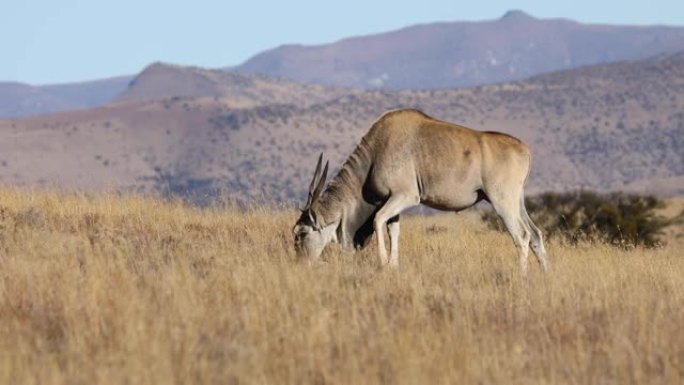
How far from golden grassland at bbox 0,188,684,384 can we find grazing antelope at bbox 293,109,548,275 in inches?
14.7

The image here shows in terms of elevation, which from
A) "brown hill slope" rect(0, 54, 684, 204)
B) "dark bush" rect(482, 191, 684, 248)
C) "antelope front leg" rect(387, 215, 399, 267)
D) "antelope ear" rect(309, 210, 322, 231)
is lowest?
"brown hill slope" rect(0, 54, 684, 204)

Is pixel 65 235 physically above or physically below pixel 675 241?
above

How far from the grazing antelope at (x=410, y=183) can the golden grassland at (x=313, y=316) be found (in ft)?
1.22

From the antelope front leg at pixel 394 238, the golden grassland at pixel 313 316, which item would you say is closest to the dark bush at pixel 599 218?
the antelope front leg at pixel 394 238

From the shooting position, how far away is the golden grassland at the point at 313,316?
824 centimetres

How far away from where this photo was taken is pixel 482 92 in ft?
513

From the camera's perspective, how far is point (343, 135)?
137 metres

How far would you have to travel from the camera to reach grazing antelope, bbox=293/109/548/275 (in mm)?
14594

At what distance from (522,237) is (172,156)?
13938 cm

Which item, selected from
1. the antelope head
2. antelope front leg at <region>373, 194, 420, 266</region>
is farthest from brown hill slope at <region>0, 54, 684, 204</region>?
antelope front leg at <region>373, 194, 420, 266</region>

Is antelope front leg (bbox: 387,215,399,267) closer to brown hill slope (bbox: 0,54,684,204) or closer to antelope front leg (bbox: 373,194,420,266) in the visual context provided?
antelope front leg (bbox: 373,194,420,266)

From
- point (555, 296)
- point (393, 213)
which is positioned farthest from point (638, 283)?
point (393, 213)

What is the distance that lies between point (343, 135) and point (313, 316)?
128 m

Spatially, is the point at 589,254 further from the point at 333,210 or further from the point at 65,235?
the point at 65,235
